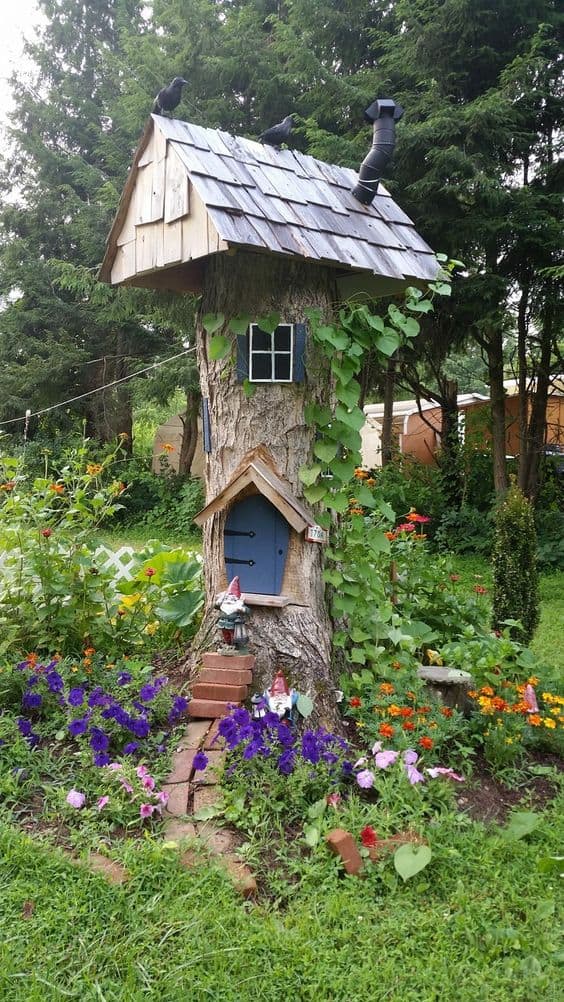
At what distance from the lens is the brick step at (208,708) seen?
296 centimetres

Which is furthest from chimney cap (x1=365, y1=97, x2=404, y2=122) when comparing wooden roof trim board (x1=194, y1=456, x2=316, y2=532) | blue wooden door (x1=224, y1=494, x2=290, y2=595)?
blue wooden door (x1=224, y1=494, x2=290, y2=595)

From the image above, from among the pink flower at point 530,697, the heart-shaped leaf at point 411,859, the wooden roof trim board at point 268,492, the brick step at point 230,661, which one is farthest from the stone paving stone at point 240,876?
the pink flower at point 530,697

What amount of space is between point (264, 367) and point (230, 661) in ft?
4.26

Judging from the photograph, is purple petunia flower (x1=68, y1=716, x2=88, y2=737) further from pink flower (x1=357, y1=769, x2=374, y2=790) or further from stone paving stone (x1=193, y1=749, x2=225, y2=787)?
pink flower (x1=357, y1=769, x2=374, y2=790)

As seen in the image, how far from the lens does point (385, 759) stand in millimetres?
2627

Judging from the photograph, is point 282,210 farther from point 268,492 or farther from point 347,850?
point 347,850

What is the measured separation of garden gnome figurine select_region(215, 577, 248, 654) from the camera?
2.98 m

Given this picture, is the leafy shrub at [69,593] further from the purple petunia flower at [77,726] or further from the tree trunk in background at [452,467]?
the tree trunk in background at [452,467]

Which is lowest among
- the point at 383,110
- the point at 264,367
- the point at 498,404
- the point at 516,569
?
the point at 516,569

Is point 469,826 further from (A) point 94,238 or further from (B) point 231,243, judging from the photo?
(A) point 94,238

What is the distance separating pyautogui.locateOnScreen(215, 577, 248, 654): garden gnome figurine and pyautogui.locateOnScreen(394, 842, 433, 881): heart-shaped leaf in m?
1.07

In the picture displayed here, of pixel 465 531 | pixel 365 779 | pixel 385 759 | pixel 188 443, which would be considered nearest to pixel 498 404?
pixel 465 531

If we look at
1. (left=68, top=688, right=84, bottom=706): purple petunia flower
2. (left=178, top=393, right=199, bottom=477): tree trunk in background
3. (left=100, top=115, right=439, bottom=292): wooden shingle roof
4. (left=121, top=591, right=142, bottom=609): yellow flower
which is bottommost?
(left=68, top=688, right=84, bottom=706): purple petunia flower

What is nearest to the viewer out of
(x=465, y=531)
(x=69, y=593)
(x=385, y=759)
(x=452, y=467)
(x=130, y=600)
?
(x=385, y=759)
